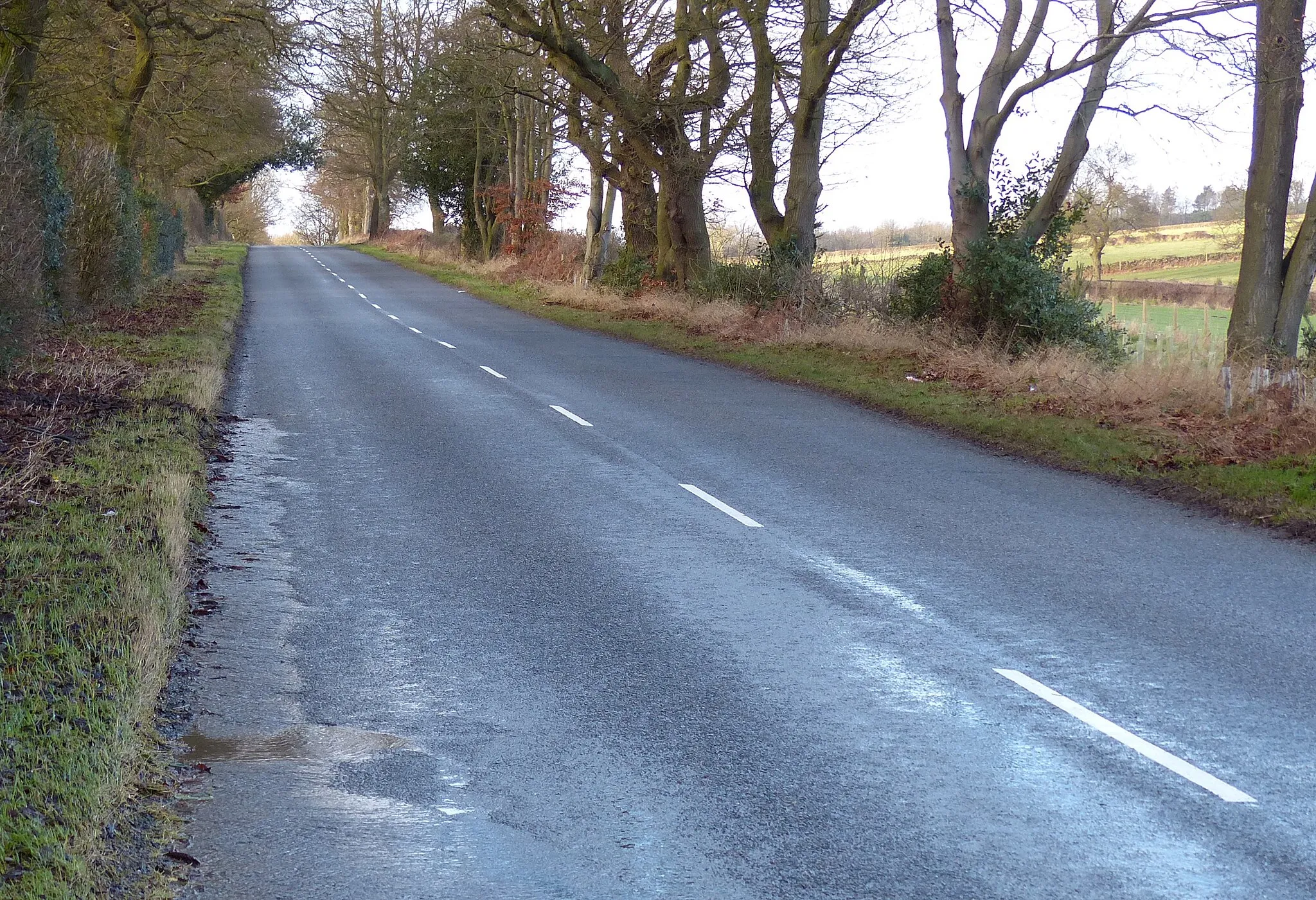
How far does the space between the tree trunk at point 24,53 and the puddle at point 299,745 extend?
56.6 feet

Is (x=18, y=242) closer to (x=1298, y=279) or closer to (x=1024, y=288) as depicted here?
(x=1024, y=288)

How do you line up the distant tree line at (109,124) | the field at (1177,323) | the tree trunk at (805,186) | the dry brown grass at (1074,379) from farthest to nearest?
the tree trunk at (805,186) < the field at (1177,323) < the distant tree line at (109,124) < the dry brown grass at (1074,379)

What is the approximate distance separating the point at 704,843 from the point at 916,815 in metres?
0.84

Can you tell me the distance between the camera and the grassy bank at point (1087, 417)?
35.3 feet

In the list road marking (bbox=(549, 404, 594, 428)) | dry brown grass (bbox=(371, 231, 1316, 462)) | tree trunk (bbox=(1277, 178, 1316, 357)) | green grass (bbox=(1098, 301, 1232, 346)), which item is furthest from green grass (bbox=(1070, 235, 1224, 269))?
road marking (bbox=(549, 404, 594, 428))

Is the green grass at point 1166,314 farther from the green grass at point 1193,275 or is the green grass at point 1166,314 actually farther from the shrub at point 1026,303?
the shrub at point 1026,303

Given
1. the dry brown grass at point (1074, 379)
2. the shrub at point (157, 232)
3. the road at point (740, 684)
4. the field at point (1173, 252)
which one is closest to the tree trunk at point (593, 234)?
the dry brown grass at point (1074, 379)

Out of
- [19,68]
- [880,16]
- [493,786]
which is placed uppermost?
[880,16]

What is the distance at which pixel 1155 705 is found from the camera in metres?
5.75

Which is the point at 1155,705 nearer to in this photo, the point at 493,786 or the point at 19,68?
the point at 493,786

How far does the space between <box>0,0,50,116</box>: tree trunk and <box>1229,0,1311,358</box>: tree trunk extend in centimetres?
1845

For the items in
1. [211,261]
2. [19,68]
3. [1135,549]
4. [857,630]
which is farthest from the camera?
[211,261]

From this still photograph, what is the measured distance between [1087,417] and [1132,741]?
9610mm

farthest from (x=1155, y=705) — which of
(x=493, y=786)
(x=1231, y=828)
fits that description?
(x=493, y=786)
